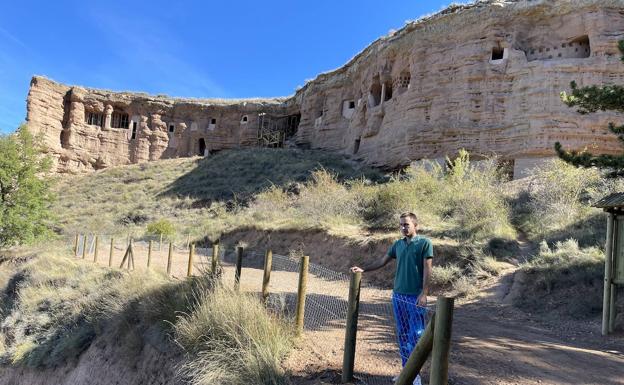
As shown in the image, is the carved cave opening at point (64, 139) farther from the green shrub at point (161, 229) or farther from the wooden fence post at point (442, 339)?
the wooden fence post at point (442, 339)

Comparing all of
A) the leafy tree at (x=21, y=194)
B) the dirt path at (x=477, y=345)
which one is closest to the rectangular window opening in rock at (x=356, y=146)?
the leafy tree at (x=21, y=194)

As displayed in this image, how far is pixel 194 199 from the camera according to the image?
95.1 ft

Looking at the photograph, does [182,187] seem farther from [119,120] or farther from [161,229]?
[119,120]

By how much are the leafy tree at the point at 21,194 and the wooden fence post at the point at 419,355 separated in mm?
19980

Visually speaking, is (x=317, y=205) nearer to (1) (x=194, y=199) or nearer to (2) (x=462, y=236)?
(2) (x=462, y=236)

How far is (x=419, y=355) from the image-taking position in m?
3.01

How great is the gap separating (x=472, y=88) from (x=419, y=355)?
76.5 ft

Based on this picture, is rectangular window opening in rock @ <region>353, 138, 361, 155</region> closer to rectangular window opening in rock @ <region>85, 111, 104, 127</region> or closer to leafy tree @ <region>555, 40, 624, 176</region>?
leafy tree @ <region>555, 40, 624, 176</region>

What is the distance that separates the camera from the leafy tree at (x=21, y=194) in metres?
18.6

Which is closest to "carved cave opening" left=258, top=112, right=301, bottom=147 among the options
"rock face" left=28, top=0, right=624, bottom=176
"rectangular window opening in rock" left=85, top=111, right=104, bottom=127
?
"rock face" left=28, top=0, right=624, bottom=176

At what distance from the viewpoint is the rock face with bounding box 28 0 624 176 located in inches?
835

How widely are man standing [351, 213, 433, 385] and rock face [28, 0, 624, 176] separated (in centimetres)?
1907

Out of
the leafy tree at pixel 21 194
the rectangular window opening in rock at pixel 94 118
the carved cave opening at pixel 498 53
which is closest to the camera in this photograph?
the leafy tree at pixel 21 194

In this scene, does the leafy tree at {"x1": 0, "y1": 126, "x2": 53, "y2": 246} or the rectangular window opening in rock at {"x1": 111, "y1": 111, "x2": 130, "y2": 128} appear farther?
the rectangular window opening in rock at {"x1": 111, "y1": 111, "x2": 130, "y2": 128}
